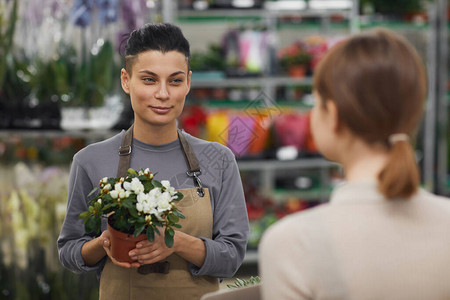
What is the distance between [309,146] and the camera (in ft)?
14.9

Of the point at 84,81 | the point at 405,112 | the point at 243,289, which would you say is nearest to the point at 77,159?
the point at 243,289

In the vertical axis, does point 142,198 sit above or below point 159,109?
below

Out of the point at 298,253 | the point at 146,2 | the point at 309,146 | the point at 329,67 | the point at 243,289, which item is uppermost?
the point at 146,2

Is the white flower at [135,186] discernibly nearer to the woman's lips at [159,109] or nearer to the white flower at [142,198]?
the white flower at [142,198]

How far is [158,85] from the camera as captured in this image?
1438mm

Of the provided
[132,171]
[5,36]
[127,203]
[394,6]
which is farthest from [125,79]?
[394,6]

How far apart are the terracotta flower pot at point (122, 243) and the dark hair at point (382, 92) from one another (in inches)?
23.2

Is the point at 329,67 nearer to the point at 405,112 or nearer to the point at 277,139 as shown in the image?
the point at 405,112

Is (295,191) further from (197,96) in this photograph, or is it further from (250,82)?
(197,96)

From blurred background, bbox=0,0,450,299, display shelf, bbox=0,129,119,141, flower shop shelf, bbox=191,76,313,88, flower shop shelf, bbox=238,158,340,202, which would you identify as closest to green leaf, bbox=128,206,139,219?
blurred background, bbox=0,0,450,299

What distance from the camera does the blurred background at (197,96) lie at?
9.11 ft

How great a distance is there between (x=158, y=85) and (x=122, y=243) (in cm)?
40

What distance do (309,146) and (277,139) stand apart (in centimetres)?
27

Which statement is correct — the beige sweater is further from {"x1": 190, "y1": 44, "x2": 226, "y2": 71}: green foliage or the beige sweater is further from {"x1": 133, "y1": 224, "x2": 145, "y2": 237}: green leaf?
{"x1": 190, "y1": 44, "x2": 226, "y2": 71}: green foliage
